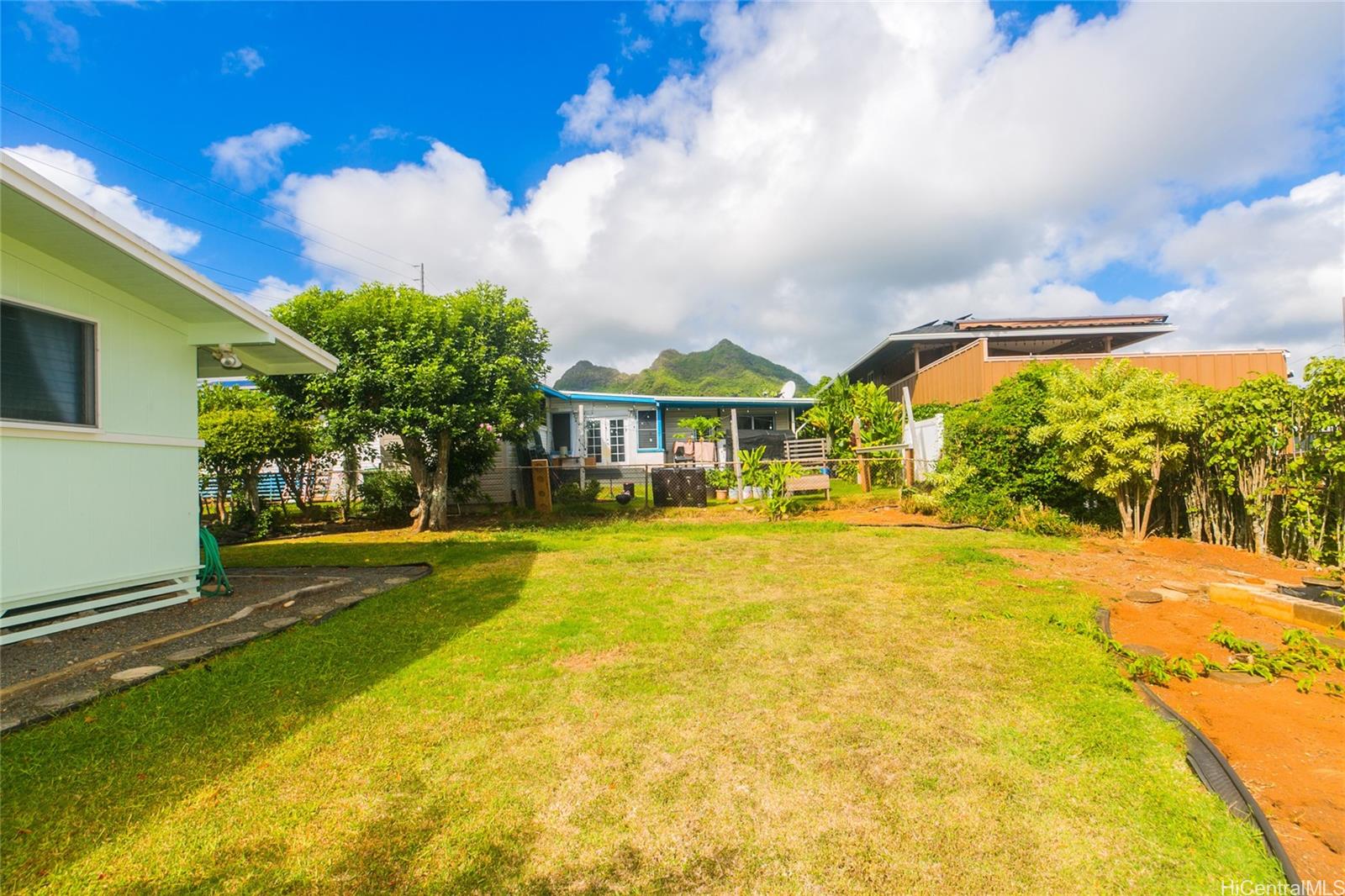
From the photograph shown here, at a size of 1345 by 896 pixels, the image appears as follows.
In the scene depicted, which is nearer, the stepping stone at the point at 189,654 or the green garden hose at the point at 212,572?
the stepping stone at the point at 189,654

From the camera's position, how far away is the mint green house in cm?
414

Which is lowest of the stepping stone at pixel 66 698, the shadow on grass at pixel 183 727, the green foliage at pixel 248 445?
the shadow on grass at pixel 183 727

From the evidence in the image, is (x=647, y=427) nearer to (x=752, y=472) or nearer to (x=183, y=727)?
(x=752, y=472)

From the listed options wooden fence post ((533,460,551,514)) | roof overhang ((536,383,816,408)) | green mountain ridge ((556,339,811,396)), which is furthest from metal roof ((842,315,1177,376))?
green mountain ridge ((556,339,811,396))

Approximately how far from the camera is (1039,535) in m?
8.19

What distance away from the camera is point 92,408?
15.4 ft

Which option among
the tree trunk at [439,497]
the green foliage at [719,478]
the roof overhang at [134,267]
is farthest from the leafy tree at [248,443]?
the green foliage at [719,478]

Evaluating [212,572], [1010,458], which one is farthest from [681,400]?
[212,572]

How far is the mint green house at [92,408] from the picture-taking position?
4.14 m

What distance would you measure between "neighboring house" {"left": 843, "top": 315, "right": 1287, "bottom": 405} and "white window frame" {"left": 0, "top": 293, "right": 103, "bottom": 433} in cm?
1586

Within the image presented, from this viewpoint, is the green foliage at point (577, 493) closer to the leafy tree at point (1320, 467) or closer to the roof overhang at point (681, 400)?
the roof overhang at point (681, 400)

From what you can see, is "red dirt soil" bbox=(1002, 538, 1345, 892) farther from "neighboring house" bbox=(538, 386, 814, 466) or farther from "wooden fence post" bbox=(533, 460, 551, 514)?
"neighboring house" bbox=(538, 386, 814, 466)

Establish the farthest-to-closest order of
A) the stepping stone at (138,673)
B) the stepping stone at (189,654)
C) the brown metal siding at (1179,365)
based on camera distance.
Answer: the brown metal siding at (1179,365) < the stepping stone at (189,654) < the stepping stone at (138,673)

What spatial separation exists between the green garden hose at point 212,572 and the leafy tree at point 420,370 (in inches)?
149
